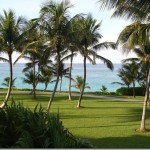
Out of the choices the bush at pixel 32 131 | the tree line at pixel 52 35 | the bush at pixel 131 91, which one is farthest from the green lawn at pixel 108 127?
the bush at pixel 131 91

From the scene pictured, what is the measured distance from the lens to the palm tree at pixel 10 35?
62.0 ft

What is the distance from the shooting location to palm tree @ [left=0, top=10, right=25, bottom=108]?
18.9 meters

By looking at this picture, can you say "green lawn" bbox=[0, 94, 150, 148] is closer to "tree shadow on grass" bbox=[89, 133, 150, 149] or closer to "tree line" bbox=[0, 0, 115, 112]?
"tree shadow on grass" bbox=[89, 133, 150, 149]

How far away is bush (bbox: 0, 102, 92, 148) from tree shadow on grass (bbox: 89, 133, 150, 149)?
4110 mm

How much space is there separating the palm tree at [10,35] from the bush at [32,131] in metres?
12.1

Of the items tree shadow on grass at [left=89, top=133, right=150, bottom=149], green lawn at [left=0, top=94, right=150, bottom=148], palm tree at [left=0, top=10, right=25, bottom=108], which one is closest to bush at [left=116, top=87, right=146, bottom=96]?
green lawn at [left=0, top=94, right=150, bottom=148]

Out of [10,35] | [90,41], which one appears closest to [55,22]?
[10,35]

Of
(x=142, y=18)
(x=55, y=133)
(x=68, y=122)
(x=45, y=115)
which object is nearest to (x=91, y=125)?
(x=68, y=122)

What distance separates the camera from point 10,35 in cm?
1892

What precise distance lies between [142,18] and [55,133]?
27.1ft

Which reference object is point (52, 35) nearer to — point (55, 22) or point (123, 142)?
point (55, 22)

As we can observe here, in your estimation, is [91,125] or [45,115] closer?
[45,115]

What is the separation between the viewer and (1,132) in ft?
21.4

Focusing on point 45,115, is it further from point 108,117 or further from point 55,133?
point 108,117
